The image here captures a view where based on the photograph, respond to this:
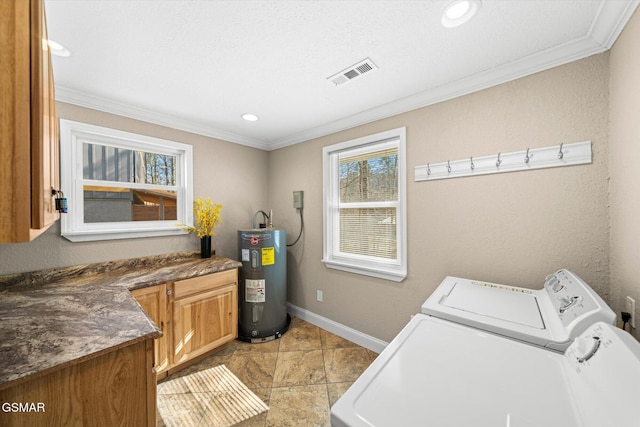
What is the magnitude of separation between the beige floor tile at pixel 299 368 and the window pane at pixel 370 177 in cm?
159

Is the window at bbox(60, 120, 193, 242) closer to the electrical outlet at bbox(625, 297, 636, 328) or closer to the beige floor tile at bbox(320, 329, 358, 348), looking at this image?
the beige floor tile at bbox(320, 329, 358, 348)

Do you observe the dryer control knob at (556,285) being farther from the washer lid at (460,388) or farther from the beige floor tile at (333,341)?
the beige floor tile at (333,341)

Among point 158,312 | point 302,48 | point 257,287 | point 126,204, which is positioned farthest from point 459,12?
point 126,204

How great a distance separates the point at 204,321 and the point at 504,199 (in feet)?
8.57

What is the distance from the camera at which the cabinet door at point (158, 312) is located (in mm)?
1813

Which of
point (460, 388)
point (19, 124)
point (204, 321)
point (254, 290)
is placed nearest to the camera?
point (19, 124)

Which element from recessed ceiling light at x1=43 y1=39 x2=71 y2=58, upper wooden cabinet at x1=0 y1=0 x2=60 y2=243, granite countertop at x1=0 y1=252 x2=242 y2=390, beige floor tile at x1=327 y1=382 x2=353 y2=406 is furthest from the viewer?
beige floor tile at x1=327 y1=382 x2=353 y2=406

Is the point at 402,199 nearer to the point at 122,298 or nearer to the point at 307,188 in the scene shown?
the point at 307,188

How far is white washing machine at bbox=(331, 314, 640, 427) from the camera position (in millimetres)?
626

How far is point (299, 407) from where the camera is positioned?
1698 millimetres

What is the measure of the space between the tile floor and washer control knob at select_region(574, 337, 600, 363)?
1428 millimetres

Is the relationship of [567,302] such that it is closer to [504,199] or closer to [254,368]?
[504,199]

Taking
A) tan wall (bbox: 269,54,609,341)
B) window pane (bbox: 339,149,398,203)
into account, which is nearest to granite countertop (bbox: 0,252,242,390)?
window pane (bbox: 339,149,398,203)

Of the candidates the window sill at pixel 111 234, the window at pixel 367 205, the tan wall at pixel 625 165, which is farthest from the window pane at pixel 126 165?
the tan wall at pixel 625 165
